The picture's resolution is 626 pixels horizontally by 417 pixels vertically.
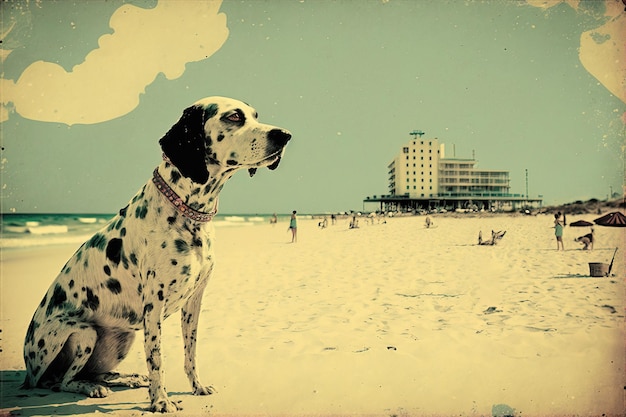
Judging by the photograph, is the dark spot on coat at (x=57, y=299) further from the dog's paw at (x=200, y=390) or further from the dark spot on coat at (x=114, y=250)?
the dog's paw at (x=200, y=390)

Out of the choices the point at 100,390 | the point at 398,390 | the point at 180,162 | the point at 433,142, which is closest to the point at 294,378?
the point at 398,390

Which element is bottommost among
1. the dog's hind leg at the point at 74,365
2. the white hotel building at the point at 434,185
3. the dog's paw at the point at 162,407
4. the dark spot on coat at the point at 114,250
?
the dog's paw at the point at 162,407

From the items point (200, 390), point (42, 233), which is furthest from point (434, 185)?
point (200, 390)

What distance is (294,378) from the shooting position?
13.3 ft

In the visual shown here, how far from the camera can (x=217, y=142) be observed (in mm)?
2971

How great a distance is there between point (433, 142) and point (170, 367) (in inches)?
3269

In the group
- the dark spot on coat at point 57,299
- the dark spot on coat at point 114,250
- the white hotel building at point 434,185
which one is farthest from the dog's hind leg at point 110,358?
the white hotel building at point 434,185

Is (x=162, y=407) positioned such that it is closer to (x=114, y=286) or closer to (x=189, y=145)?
(x=114, y=286)

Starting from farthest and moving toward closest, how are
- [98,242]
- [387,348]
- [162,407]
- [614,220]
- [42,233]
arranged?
[42,233], [614,220], [387,348], [98,242], [162,407]

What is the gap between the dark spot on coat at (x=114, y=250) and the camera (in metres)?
3.18

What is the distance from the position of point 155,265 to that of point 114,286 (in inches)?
16.4

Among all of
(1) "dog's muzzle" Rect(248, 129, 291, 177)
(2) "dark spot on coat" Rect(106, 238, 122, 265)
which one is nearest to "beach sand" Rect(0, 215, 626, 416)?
(2) "dark spot on coat" Rect(106, 238, 122, 265)

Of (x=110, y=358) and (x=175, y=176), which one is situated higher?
(x=175, y=176)

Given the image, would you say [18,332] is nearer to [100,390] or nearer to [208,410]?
[100,390]
